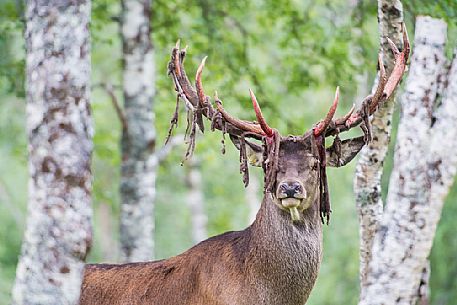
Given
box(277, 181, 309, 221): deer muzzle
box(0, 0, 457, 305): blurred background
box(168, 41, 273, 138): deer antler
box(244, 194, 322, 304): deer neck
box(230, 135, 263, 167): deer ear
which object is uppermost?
box(0, 0, 457, 305): blurred background

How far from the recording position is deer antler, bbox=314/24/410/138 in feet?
23.8

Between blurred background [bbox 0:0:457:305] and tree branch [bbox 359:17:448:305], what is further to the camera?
blurred background [bbox 0:0:457:305]

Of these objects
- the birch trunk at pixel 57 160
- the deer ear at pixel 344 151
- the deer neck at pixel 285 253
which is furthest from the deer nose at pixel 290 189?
the birch trunk at pixel 57 160

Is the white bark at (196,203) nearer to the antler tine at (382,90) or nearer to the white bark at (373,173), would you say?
the white bark at (373,173)

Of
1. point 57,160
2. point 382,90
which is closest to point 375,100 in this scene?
point 382,90

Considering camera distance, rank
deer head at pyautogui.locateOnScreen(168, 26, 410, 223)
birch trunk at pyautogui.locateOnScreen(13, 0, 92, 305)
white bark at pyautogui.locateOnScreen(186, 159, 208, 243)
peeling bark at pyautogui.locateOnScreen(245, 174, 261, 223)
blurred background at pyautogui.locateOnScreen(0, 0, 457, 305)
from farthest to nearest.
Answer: peeling bark at pyautogui.locateOnScreen(245, 174, 261, 223)
white bark at pyautogui.locateOnScreen(186, 159, 208, 243)
blurred background at pyautogui.locateOnScreen(0, 0, 457, 305)
deer head at pyautogui.locateOnScreen(168, 26, 410, 223)
birch trunk at pyautogui.locateOnScreen(13, 0, 92, 305)

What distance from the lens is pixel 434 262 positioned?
1881 centimetres

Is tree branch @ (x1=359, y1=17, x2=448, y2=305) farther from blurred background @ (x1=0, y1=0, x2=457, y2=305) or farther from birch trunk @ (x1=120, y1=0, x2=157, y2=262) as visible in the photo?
birch trunk @ (x1=120, y1=0, x2=157, y2=262)

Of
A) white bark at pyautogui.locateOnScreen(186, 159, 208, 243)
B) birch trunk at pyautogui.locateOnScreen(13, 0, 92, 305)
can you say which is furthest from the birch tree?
white bark at pyautogui.locateOnScreen(186, 159, 208, 243)

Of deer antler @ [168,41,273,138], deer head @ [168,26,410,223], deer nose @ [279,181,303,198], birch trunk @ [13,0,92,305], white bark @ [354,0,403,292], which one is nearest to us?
birch trunk @ [13,0,92,305]

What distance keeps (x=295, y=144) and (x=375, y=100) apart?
605mm

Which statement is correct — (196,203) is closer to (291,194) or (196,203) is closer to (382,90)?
(382,90)

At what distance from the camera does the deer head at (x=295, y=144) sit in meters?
7.12

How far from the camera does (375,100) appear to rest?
736 centimetres
